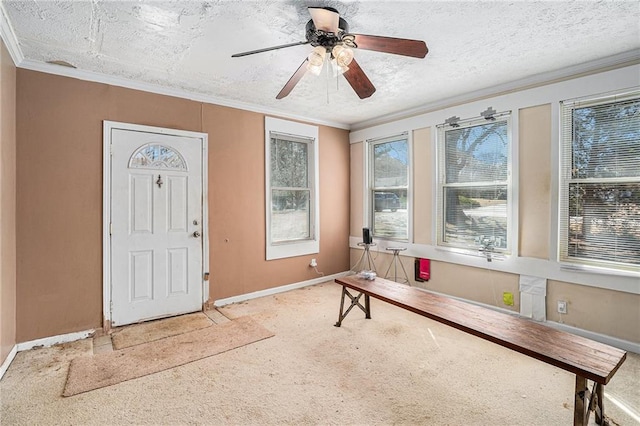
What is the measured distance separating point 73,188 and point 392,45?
3.04 m

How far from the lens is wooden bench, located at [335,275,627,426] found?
149 centimetres

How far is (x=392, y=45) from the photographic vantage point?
5.86 ft

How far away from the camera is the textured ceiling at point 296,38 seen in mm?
1938

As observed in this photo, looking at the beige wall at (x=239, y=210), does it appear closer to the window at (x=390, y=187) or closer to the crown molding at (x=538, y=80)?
the window at (x=390, y=187)

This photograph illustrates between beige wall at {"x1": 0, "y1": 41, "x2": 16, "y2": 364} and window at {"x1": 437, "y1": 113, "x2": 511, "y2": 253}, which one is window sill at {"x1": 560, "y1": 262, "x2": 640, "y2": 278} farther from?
beige wall at {"x1": 0, "y1": 41, "x2": 16, "y2": 364}

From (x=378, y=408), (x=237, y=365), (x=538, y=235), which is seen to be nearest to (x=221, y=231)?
(x=237, y=365)

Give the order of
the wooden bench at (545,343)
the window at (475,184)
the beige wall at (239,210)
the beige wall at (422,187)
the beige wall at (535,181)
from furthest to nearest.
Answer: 1. the beige wall at (422,187)
2. the beige wall at (239,210)
3. the window at (475,184)
4. the beige wall at (535,181)
5. the wooden bench at (545,343)

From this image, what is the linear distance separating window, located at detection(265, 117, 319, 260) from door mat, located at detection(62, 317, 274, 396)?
1362 mm

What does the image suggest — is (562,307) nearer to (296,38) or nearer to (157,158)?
(296,38)

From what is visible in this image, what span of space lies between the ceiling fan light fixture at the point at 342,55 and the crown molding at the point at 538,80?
2.18 metres

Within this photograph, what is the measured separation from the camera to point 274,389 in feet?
6.76

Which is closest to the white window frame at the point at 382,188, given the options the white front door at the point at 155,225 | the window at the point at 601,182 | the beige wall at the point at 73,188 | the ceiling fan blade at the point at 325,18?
the window at the point at 601,182

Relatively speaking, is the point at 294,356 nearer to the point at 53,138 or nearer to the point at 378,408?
the point at 378,408

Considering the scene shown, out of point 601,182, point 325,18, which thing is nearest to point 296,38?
point 325,18
